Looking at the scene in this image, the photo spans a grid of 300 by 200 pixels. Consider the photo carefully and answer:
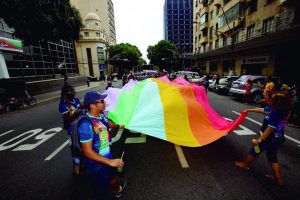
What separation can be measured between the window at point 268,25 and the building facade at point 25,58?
24.6m

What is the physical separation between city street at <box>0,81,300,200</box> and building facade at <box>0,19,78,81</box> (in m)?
13.8

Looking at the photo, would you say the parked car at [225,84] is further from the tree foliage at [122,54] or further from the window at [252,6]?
the tree foliage at [122,54]

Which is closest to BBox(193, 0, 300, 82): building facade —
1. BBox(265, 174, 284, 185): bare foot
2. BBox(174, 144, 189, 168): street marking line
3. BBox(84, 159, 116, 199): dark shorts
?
BBox(265, 174, 284, 185): bare foot

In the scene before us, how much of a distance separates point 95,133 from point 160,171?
2470 mm

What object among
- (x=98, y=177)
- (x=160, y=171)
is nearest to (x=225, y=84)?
(x=160, y=171)

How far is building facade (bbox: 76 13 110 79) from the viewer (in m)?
56.3

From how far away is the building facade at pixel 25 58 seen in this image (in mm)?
19705

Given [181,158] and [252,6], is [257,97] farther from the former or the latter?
[252,6]

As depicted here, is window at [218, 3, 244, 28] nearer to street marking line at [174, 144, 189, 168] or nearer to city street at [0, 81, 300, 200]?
city street at [0, 81, 300, 200]

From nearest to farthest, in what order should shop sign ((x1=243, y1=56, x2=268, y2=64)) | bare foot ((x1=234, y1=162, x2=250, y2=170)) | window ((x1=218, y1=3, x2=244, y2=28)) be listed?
bare foot ((x1=234, y1=162, x2=250, y2=170)) < shop sign ((x1=243, y1=56, x2=268, y2=64)) < window ((x1=218, y1=3, x2=244, y2=28))

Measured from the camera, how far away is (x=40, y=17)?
10.5m

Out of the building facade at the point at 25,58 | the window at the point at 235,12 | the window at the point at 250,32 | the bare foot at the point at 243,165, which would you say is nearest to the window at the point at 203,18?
the window at the point at 235,12

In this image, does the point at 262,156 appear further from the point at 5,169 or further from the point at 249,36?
the point at 249,36

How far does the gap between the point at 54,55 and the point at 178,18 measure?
96.6m
